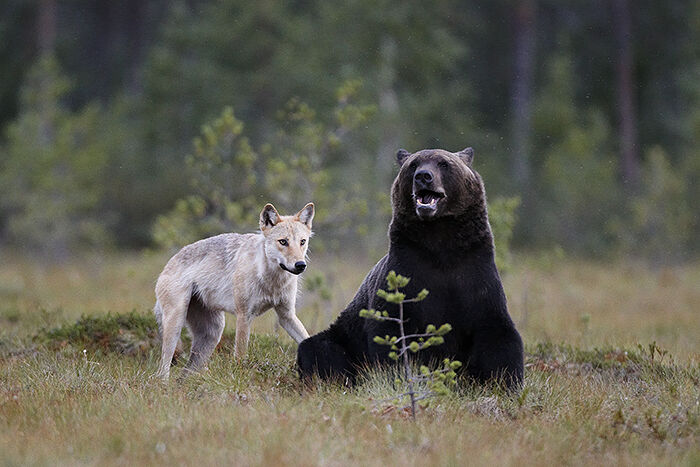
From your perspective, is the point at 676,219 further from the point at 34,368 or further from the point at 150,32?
the point at 150,32

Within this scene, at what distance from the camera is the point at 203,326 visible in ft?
27.3

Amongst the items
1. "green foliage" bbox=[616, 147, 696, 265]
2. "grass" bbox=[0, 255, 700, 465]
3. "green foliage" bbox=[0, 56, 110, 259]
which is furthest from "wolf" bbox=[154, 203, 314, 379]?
"green foliage" bbox=[616, 147, 696, 265]

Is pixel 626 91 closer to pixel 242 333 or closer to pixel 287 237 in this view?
pixel 287 237

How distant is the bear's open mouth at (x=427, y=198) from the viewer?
20.6ft

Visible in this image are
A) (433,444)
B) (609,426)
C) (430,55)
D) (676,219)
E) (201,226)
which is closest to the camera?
(433,444)

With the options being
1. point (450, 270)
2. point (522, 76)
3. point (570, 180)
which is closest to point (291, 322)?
point (450, 270)

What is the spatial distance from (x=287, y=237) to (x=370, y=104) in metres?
21.0

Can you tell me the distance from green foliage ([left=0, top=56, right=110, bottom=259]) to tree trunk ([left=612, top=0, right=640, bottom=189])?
20934 mm

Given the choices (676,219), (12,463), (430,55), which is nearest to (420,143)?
(430,55)

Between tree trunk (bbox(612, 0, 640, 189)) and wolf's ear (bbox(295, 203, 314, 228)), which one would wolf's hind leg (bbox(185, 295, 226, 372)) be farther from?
tree trunk (bbox(612, 0, 640, 189))

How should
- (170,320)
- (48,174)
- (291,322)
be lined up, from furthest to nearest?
1. (48,174)
2. (170,320)
3. (291,322)

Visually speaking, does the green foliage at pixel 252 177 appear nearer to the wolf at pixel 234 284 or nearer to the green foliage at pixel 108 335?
the green foliage at pixel 108 335

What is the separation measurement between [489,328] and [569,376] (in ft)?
6.71

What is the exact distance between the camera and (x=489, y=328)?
246 inches
